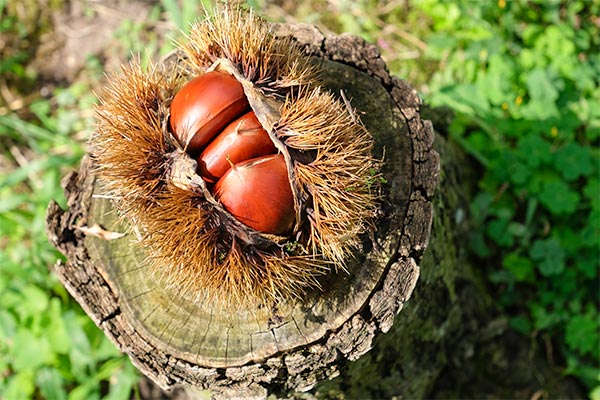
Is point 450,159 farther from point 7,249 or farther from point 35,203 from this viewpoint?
point 7,249

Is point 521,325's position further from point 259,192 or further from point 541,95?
point 259,192

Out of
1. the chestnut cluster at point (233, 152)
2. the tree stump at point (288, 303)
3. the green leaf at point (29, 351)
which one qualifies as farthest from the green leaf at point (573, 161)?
the green leaf at point (29, 351)

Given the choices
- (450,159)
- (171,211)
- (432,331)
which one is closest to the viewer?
(171,211)

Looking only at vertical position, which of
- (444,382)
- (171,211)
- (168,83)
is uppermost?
(168,83)

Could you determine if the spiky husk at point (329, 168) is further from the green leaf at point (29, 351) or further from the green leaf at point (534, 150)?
the green leaf at point (29, 351)

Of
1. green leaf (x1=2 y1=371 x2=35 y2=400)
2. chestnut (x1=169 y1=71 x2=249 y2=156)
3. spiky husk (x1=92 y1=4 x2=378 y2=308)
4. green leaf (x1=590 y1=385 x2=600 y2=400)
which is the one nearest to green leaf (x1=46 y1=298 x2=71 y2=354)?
green leaf (x1=2 y1=371 x2=35 y2=400)

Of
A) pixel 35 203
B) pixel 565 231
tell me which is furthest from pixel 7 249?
pixel 565 231

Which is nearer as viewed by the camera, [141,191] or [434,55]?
[141,191]
